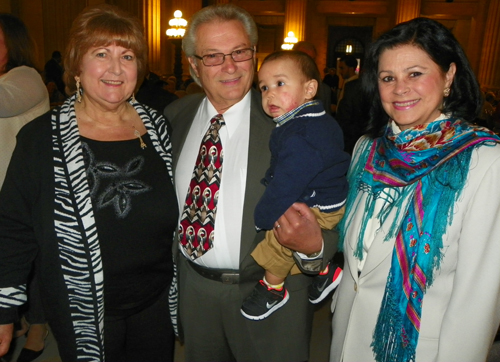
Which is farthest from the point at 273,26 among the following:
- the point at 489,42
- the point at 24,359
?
the point at 24,359

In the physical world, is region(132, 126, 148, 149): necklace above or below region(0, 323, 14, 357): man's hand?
above

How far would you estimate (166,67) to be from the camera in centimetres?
1518

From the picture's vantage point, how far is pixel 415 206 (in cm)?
156

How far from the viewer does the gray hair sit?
6.78 feet

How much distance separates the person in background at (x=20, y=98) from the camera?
2.67 metres

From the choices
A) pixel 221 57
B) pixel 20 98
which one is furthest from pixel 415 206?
pixel 20 98

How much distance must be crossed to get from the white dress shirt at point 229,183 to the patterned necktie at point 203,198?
28mm

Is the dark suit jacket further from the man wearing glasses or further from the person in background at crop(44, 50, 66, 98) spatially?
the person in background at crop(44, 50, 66, 98)

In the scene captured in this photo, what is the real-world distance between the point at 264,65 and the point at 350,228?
2.76 feet

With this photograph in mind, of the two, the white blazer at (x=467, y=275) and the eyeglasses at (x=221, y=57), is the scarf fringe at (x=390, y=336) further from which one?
the eyeglasses at (x=221, y=57)

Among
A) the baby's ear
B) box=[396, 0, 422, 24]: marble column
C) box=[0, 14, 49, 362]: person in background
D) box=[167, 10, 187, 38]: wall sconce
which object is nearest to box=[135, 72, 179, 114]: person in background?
box=[0, 14, 49, 362]: person in background

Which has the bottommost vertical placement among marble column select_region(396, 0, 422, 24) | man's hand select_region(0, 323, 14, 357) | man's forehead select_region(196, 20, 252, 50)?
man's hand select_region(0, 323, 14, 357)

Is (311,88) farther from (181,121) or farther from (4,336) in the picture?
(4,336)

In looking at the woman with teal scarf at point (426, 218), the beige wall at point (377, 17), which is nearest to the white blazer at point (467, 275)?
the woman with teal scarf at point (426, 218)
